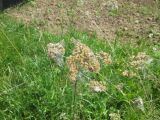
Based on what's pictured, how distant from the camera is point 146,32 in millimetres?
5285

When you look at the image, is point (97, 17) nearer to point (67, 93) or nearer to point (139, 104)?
point (67, 93)

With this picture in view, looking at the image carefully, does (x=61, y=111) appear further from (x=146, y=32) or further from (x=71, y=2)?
(x=71, y=2)

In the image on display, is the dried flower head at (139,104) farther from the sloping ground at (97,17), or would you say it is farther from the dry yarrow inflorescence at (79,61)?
the sloping ground at (97,17)

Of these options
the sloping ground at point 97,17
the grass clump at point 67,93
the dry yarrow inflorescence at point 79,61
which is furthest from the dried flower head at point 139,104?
the sloping ground at point 97,17

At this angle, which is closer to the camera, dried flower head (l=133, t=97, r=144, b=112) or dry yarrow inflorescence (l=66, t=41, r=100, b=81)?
dry yarrow inflorescence (l=66, t=41, r=100, b=81)

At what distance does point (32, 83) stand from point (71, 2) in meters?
2.32

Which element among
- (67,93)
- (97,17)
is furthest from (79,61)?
(97,17)

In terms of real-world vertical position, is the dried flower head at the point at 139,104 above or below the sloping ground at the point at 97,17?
above

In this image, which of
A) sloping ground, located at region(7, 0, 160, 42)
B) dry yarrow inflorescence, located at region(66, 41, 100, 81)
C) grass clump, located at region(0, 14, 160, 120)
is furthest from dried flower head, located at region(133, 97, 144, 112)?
sloping ground, located at region(7, 0, 160, 42)

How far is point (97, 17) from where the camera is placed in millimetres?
5602

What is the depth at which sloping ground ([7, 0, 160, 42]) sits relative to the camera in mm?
5320

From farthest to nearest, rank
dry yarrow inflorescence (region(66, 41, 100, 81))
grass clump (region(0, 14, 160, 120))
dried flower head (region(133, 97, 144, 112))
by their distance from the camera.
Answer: grass clump (region(0, 14, 160, 120)) < dried flower head (region(133, 97, 144, 112)) < dry yarrow inflorescence (region(66, 41, 100, 81))

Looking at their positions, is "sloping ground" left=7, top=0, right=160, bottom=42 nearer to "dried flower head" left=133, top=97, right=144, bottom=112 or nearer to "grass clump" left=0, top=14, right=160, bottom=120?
"grass clump" left=0, top=14, right=160, bottom=120

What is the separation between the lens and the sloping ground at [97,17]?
5.32 m
